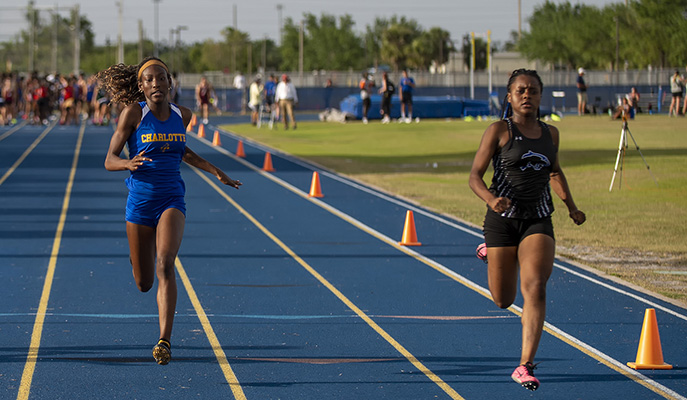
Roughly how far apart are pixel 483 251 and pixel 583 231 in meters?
7.96

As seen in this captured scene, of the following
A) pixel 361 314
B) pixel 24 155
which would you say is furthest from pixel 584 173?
pixel 24 155

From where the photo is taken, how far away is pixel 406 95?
1582 inches

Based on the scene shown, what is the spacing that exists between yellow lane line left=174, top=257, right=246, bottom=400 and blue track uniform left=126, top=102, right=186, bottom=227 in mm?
1071

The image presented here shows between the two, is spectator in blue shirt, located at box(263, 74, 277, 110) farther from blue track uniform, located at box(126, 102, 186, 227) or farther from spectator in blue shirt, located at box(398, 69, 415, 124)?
blue track uniform, located at box(126, 102, 186, 227)

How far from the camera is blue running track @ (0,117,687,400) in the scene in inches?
254

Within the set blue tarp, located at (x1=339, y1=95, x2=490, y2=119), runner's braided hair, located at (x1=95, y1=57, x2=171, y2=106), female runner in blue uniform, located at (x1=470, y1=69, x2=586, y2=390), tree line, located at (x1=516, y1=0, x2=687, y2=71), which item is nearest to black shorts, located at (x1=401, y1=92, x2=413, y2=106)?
blue tarp, located at (x1=339, y1=95, x2=490, y2=119)

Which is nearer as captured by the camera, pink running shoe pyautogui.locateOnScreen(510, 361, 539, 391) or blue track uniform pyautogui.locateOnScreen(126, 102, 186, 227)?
pink running shoe pyautogui.locateOnScreen(510, 361, 539, 391)

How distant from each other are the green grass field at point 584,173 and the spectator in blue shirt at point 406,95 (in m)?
0.87

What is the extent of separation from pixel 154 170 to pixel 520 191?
2291mm

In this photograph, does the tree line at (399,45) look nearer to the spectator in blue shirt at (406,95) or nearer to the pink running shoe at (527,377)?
the spectator in blue shirt at (406,95)

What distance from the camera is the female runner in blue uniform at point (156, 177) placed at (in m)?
6.41

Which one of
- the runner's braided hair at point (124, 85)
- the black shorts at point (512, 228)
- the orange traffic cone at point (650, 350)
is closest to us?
the black shorts at point (512, 228)

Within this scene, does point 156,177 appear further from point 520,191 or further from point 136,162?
point 520,191

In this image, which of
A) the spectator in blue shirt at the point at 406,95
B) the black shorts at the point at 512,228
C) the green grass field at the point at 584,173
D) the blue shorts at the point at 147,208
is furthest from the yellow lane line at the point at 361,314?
the spectator in blue shirt at the point at 406,95
